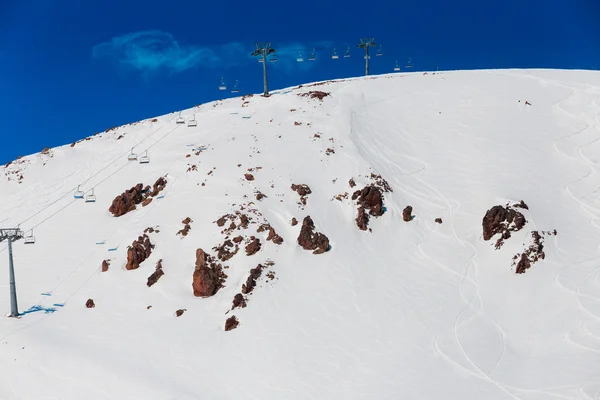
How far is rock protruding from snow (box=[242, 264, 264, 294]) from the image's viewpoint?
934 inches

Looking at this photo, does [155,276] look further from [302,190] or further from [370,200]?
[370,200]

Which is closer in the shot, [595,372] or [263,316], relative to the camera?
[595,372]

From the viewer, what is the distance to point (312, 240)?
87.1 feet

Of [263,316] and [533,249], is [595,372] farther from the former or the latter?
[263,316]

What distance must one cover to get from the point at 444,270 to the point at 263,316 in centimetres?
1008

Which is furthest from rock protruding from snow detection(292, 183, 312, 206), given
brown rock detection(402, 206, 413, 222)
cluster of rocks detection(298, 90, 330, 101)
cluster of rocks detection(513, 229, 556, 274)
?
cluster of rocks detection(298, 90, 330, 101)

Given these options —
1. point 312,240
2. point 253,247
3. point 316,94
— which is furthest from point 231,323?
point 316,94

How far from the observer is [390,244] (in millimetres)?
27406

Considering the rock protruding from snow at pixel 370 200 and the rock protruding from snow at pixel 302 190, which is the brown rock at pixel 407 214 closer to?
the rock protruding from snow at pixel 370 200

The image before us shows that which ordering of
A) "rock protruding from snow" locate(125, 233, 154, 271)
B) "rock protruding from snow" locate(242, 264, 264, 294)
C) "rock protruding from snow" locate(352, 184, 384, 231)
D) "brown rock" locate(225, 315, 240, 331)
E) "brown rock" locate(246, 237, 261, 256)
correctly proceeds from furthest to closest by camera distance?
1. "rock protruding from snow" locate(352, 184, 384, 231)
2. "rock protruding from snow" locate(125, 233, 154, 271)
3. "brown rock" locate(246, 237, 261, 256)
4. "rock protruding from snow" locate(242, 264, 264, 294)
5. "brown rock" locate(225, 315, 240, 331)

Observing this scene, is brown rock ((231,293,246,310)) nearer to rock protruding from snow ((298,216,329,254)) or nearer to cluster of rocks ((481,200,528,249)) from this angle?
rock protruding from snow ((298,216,329,254))

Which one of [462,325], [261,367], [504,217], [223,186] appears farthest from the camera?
[223,186]

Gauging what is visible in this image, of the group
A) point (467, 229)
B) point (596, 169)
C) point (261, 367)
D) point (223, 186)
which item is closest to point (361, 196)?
point (467, 229)

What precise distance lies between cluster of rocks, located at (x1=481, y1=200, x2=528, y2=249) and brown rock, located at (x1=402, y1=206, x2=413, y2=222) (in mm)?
4149
